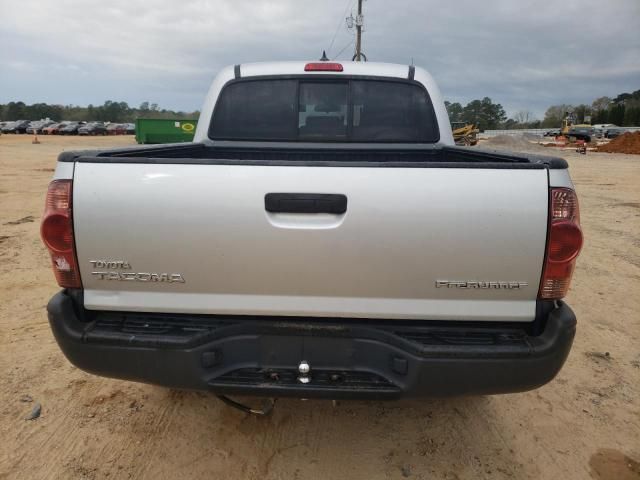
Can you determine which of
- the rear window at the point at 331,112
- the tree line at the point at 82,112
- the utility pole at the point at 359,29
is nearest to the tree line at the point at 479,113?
the tree line at the point at 82,112

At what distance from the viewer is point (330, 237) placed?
1.99 metres

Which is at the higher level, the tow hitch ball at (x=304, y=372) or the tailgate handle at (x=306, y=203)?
the tailgate handle at (x=306, y=203)

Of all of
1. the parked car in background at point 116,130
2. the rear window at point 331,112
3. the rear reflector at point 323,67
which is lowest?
the parked car in background at point 116,130

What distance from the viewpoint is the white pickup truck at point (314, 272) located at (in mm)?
1962

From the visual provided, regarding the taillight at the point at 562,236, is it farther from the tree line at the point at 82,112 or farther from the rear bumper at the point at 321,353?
the tree line at the point at 82,112

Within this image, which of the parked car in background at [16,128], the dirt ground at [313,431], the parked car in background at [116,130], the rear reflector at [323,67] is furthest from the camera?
the parked car in background at [116,130]

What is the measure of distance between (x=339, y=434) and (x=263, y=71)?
115 inches

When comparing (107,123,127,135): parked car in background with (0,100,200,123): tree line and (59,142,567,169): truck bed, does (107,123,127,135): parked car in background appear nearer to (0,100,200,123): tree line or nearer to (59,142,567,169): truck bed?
(0,100,200,123): tree line

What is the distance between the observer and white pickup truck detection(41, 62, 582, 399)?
6.44 ft

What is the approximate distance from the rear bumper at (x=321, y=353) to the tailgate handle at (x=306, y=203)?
530 millimetres

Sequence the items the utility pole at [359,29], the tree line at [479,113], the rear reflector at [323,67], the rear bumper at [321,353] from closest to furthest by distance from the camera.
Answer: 1. the rear bumper at [321,353]
2. the rear reflector at [323,67]
3. the utility pole at [359,29]
4. the tree line at [479,113]

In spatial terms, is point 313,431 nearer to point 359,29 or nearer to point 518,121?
point 359,29

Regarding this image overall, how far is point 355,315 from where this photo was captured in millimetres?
2121

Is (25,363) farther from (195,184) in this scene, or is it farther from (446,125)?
(446,125)
